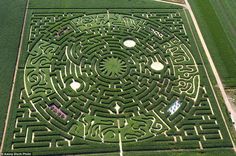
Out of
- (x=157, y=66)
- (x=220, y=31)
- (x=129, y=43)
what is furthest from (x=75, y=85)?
(x=220, y=31)

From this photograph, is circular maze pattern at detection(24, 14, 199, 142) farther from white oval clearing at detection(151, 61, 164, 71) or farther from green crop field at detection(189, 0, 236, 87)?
green crop field at detection(189, 0, 236, 87)

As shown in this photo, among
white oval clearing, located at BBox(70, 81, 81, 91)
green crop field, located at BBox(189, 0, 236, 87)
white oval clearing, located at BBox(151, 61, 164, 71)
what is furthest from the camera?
green crop field, located at BBox(189, 0, 236, 87)

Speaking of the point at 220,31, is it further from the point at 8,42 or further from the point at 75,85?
the point at 8,42

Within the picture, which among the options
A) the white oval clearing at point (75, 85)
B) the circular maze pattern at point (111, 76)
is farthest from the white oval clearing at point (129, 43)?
the white oval clearing at point (75, 85)

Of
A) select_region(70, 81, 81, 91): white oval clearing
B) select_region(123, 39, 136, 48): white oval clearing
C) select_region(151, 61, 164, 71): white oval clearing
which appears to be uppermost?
Answer: select_region(123, 39, 136, 48): white oval clearing

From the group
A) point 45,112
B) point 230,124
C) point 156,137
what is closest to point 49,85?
point 45,112

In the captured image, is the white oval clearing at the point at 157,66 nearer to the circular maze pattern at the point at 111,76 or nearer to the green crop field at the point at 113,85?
the circular maze pattern at the point at 111,76

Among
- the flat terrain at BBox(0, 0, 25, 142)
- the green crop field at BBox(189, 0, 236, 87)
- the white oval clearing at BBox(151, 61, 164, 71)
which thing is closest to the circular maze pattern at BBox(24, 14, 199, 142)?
the white oval clearing at BBox(151, 61, 164, 71)
